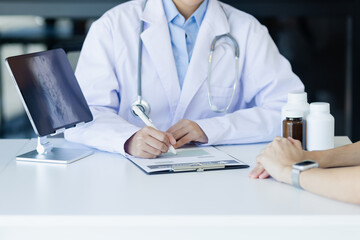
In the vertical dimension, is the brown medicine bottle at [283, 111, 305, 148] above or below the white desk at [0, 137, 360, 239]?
above

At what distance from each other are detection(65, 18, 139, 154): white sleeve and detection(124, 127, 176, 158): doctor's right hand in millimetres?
77

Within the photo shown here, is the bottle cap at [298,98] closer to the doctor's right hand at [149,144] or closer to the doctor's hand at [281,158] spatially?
the doctor's hand at [281,158]

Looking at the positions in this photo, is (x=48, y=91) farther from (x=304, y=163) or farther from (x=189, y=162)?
(x=304, y=163)

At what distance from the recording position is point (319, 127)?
161 cm

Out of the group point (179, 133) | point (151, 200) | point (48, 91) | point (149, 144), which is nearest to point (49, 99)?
point (48, 91)

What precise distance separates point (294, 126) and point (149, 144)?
414mm

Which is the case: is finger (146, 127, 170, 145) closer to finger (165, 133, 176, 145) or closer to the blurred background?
finger (165, 133, 176, 145)

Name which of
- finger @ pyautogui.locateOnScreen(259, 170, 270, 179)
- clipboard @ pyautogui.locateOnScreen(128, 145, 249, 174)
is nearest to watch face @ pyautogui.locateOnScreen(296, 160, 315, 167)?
finger @ pyautogui.locateOnScreen(259, 170, 270, 179)

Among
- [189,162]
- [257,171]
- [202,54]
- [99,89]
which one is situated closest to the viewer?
[257,171]

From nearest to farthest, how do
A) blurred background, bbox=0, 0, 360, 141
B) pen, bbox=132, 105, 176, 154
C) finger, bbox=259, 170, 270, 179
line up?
finger, bbox=259, 170, 270, 179
pen, bbox=132, 105, 176, 154
blurred background, bbox=0, 0, 360, 141

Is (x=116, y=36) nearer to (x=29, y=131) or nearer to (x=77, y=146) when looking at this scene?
(x=77, y=146)

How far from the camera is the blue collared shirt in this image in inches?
82.4

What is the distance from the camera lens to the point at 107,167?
1568 mm

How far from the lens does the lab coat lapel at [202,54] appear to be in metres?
2.04
